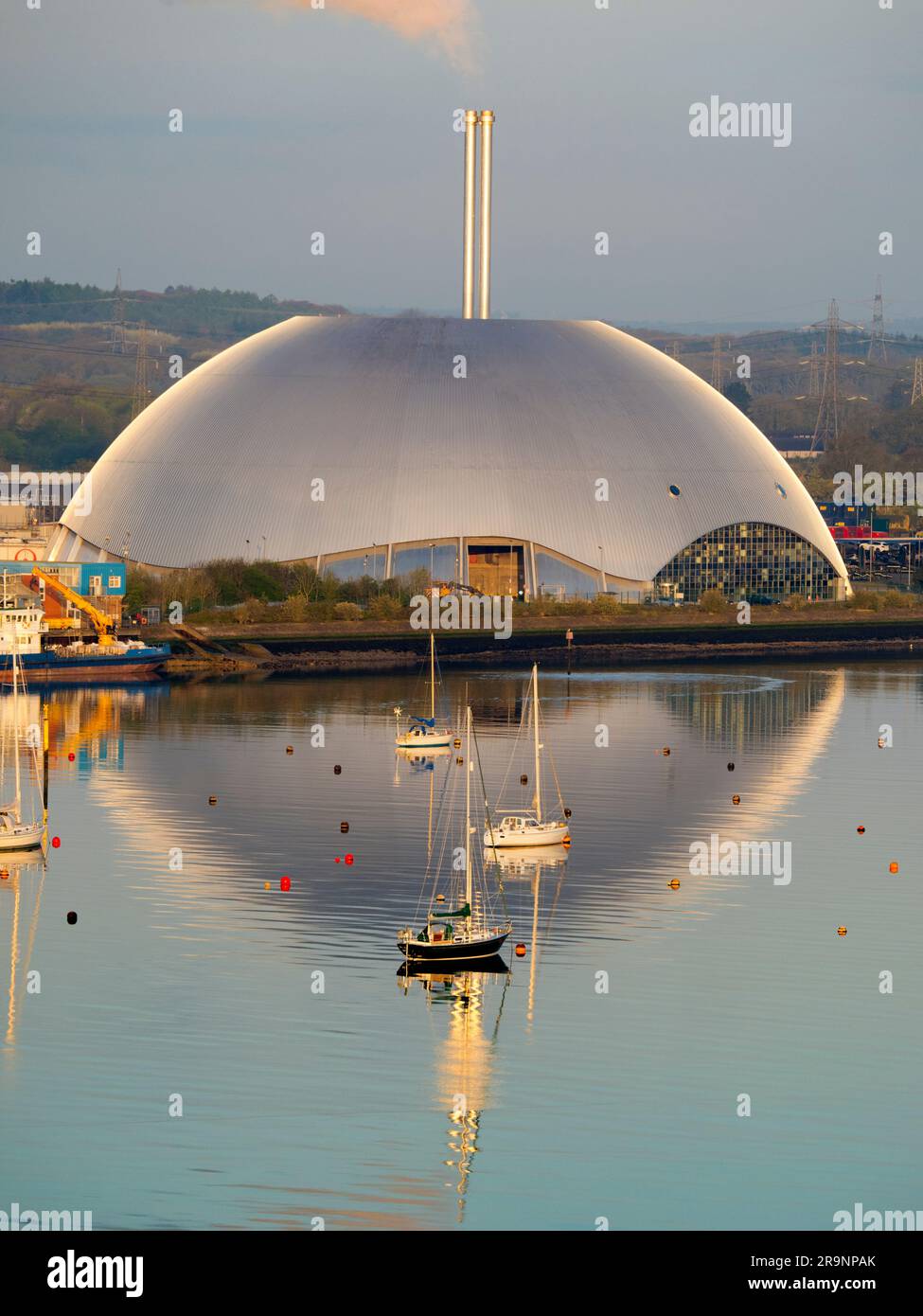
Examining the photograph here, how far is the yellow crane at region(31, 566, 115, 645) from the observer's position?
3172 inches

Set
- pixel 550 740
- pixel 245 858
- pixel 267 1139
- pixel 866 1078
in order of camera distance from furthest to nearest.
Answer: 1. pixel 550 740
2. pixel 245 858
3. pixel 866 1078
4. pixel 267 1139

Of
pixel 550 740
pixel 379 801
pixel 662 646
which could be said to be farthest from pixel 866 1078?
pixel 662 646

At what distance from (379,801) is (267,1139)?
74.7 ft

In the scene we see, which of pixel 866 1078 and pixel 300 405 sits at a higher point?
pixel 300 405

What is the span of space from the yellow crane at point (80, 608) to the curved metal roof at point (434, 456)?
8628 millimetres

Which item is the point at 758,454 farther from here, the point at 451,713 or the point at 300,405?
the point at 451,713

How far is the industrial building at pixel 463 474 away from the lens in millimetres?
91500

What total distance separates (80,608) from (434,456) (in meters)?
16.9

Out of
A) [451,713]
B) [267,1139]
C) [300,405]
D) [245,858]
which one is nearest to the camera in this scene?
[267,1139]

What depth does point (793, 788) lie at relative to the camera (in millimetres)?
48719

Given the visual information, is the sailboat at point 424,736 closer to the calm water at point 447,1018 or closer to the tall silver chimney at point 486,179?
the calm water at point 447,1018

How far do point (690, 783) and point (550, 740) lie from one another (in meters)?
7.99
